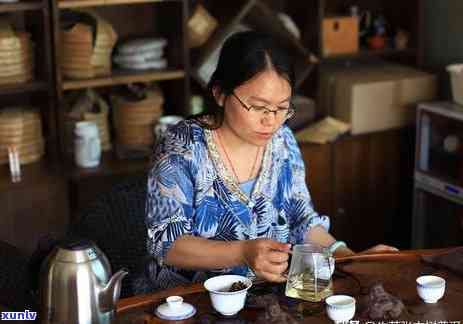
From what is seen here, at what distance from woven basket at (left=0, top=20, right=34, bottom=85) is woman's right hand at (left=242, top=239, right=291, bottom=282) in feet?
6.06

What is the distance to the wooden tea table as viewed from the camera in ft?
6.53

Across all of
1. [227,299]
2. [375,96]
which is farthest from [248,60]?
[375,96]

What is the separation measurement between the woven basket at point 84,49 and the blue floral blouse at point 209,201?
131 centimetres

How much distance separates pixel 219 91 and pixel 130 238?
0.59m

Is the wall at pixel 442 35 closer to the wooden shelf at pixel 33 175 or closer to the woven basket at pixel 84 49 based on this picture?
the woven basket at pixel 84 49

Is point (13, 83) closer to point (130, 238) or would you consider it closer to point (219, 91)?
point (130, 238)

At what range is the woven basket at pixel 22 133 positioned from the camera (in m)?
3.62

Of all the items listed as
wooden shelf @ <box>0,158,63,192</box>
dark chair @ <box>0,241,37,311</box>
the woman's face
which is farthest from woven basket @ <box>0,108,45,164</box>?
the woman's face

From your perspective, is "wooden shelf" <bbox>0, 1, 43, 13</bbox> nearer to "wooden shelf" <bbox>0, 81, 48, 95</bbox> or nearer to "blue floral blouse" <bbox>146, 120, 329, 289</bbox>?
"wooden shelf" <bbox>0, 81, 48, 95</bbox>

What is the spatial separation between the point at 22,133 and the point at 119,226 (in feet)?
3.79

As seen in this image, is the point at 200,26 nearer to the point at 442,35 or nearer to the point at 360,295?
the point at 442,35

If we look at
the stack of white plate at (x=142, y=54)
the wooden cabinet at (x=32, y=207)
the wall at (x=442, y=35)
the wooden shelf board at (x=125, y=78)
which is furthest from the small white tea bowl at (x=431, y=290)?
the wall at (x=442, y=35)

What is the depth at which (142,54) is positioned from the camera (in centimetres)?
384

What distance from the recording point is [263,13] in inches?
157
